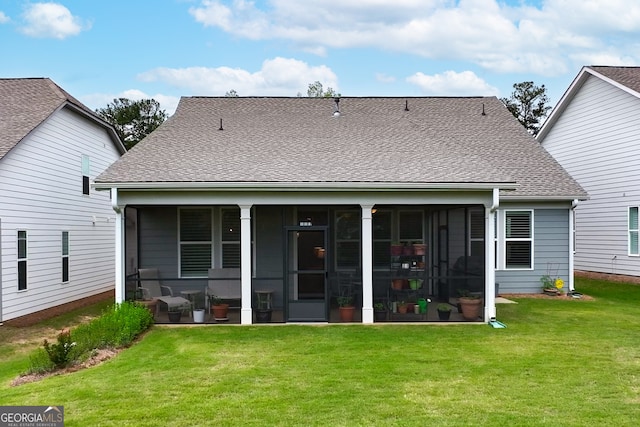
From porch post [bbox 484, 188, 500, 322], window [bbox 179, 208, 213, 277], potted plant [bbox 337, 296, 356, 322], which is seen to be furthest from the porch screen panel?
window [bbox 179, 208, 213, 277]

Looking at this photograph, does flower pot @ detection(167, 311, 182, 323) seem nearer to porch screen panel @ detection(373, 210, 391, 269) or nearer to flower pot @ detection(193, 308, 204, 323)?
flower pot @ detection(193, 308, 204, 323)

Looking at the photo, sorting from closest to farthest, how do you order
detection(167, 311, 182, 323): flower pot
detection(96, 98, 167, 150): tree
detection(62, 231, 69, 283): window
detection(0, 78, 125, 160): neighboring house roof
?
detection(167, 311, 182, 323): flower pot
detection(0, 78, 125, 160): neighboring house roof
detection(62, 231, 69, 283): window
detection(96, 98, 167, 150): tree

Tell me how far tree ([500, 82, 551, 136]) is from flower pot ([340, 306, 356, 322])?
99.4ft

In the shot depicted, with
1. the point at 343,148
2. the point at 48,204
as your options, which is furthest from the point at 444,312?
the point at 48,204

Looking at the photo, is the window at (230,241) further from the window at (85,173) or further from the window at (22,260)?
the window at (85,173)

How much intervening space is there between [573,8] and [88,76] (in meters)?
20.9

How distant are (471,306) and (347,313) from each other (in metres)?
2.29

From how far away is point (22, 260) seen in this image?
1196 cm

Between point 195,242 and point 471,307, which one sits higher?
point 195,242

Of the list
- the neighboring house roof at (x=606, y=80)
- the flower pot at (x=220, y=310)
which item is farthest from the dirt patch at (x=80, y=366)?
the neighboring house roof at (x=606, y=80)

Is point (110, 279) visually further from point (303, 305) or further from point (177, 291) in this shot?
point (303, 305)

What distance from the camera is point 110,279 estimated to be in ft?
57.6

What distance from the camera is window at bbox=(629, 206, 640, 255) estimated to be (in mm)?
15977

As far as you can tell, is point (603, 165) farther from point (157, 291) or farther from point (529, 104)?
point (529, 104)
